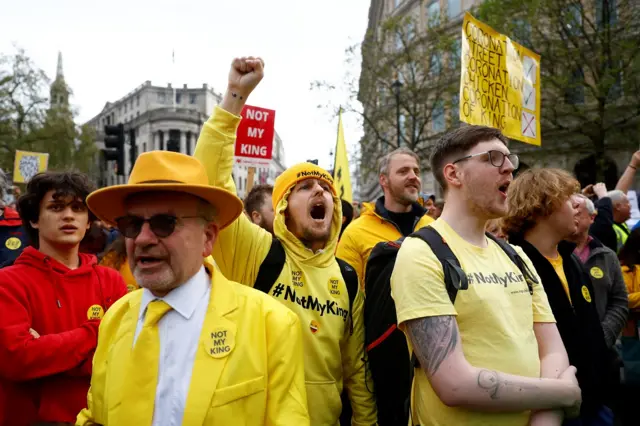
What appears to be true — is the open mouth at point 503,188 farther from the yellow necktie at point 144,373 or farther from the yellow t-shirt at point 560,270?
the yellow necktie at point 144,373

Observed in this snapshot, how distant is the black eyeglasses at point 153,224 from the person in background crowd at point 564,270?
7.02ft

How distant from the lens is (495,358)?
2.09 metres

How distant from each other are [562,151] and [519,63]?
18.2 m

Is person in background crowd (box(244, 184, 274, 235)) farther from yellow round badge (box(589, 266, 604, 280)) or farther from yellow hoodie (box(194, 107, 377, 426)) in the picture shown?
yellow round badge (box(589, 266, 604, 280))

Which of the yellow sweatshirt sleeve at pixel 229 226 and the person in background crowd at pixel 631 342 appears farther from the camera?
the person in background crowd at pixel 631 342

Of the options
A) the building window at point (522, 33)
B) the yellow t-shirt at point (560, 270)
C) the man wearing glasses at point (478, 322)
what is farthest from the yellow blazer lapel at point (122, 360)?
the building window at point (522, 33)

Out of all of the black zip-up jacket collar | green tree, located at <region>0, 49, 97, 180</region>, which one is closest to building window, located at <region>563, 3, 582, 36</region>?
the black zip-up jacket collar

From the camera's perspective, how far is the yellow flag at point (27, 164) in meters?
15.8

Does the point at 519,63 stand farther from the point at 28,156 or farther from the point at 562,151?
the point at 562,151

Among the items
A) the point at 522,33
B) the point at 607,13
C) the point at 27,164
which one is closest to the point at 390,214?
the point at 27,164

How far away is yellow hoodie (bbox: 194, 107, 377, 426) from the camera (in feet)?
8.81

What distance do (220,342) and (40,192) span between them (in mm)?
1889

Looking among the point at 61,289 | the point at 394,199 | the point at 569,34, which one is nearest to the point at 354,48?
the point at 569,34

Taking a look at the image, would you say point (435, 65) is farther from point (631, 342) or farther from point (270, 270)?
point (270, 270)
